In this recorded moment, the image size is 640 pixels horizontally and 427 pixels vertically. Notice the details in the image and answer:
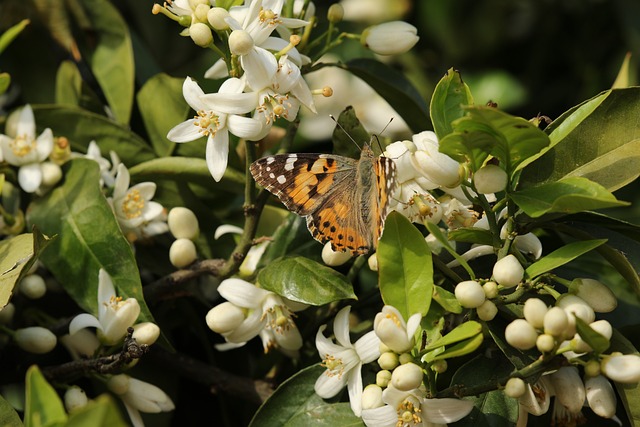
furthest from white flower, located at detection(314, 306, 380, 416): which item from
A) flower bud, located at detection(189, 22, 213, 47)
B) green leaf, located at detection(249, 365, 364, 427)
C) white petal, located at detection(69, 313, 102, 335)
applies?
flower bud, located at detection(189, 22, 213, 47)

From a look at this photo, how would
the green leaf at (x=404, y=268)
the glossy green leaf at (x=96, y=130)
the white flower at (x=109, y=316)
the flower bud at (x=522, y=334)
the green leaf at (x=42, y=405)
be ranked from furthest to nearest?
the glossy green leaf at (x=96, y=130) → the white flower at (x=109, y=316) → the green leaf at (x=404, y=268) → the flower bud at (x=522, y=334) → the green leaf at (x=42, y=405)

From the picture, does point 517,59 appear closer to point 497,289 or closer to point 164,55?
point 164,55

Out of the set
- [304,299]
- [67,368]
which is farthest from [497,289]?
[67,368]

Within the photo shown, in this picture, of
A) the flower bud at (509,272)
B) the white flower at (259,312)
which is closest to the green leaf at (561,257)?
the flower bud at (509,272)

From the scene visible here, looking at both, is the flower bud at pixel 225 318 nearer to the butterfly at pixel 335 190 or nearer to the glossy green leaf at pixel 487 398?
the butterfly at pixel 335 190

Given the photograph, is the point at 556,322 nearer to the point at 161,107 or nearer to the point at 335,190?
the point at 335,190

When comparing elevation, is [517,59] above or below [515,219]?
below

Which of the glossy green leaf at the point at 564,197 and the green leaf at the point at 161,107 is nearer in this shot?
the glossy green leaf at the point at 564,197
